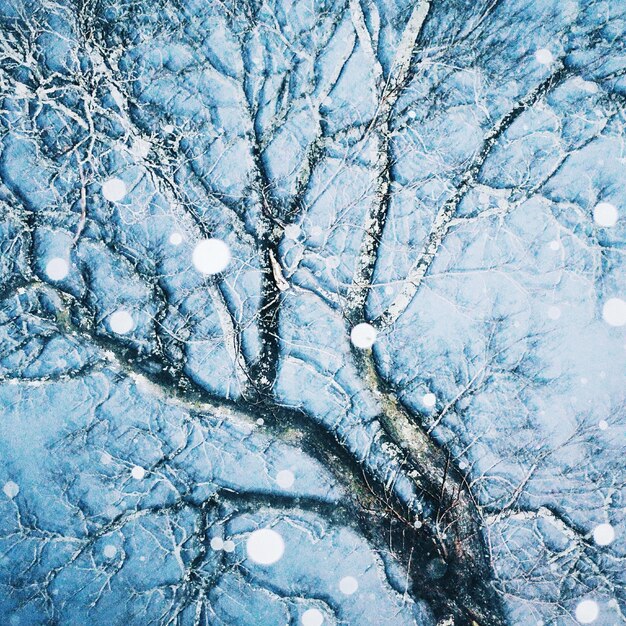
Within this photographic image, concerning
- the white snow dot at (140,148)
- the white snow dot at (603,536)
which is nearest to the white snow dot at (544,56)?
the white snow dot at (140,148)

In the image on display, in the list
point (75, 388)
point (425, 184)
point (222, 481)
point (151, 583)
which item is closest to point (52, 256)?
point (75, 388)

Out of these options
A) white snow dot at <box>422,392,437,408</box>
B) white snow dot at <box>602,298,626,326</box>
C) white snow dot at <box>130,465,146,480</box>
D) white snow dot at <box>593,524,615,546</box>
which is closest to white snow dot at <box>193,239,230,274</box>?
white snow dot at <box>130,465,146,480</box>

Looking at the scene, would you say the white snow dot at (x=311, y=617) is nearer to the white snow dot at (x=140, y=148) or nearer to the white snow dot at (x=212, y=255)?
the white snow dot at (x=212, y=255)

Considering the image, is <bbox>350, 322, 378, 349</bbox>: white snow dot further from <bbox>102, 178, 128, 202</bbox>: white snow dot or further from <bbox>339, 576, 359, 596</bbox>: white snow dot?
<bbox>102, 178, 128, 202</bbox>: white snow dot

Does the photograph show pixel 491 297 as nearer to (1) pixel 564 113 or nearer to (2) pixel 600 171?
(2) pixel 600 171

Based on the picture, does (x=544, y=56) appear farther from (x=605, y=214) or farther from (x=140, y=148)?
(x=140, y=148)

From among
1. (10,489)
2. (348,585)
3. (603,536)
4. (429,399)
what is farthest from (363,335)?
(10,489)
